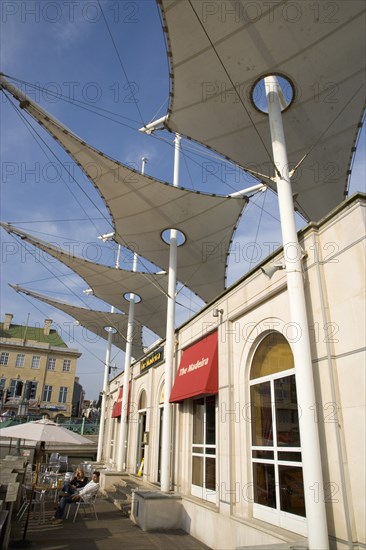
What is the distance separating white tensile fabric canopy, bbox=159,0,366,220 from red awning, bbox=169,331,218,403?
15.6ft

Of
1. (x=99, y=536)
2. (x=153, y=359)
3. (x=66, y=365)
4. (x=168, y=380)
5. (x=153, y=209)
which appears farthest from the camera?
(x=66, y=365)

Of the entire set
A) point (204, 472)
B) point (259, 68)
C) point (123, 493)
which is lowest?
point (123, 493)

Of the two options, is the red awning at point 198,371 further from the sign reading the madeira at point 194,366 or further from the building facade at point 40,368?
the building facade at point 40,368

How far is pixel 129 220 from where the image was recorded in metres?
16.2

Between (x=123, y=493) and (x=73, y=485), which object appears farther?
(x=123, y=493)

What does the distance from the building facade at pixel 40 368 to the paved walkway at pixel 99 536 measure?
5205 centimetres

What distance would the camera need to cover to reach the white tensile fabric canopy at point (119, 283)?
19203mm

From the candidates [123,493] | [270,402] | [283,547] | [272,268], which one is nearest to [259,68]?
[272,268]

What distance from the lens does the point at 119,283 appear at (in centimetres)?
2264

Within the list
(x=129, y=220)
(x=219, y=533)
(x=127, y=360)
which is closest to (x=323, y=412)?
(x=219, y=533)

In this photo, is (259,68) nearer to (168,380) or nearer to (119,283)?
(168,380)

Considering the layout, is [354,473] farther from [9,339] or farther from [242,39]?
[9,339]

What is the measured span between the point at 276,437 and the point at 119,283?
632 inches

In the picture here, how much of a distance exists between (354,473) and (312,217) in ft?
33.7
